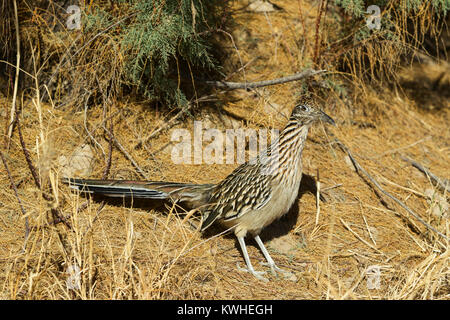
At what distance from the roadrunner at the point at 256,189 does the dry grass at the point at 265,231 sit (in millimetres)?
197

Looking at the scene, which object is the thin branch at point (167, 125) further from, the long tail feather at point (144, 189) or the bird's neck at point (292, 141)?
the bird's neck at point (292, 141)

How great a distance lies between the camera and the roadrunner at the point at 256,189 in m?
4.11

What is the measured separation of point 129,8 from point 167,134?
4.07 ft

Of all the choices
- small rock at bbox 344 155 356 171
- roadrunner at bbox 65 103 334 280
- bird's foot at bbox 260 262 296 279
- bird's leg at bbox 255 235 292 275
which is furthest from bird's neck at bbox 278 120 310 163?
small rock at bbox 344 155 356 171

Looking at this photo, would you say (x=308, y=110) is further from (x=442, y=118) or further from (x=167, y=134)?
(x=442, y=118)

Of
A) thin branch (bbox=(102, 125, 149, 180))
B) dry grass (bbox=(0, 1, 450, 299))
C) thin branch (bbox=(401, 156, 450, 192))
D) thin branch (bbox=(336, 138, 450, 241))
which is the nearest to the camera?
dry grass (bbox=(0, 1, 450, 299))

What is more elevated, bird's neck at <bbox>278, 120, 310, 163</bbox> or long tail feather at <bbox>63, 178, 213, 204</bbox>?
bird's neck at <bbox>278, 120, 310, 163</bbox>

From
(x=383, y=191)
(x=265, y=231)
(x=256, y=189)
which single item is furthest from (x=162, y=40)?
(x=383, y=191)

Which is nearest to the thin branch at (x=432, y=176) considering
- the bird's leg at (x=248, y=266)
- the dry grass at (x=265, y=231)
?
the dry grass at (x=265, y=231)

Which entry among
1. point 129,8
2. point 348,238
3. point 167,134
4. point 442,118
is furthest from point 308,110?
point 442,118

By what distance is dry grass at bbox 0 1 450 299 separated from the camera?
3352mm

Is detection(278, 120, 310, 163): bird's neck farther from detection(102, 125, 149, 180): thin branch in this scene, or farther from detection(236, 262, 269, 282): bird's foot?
detection(102, 125, 149, 180): thin branch

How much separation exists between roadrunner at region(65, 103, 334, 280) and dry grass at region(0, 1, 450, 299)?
0.65 ft
